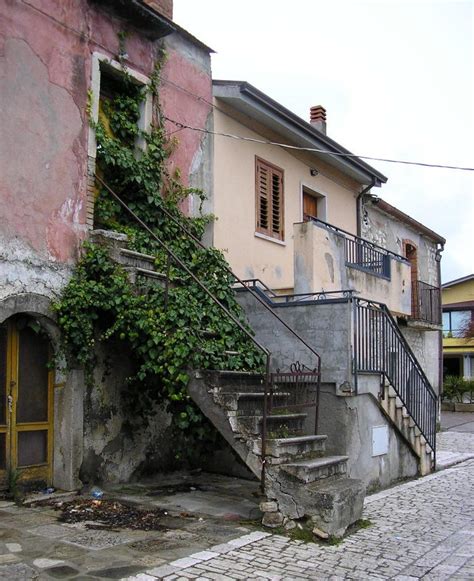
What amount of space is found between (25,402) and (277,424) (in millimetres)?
3074

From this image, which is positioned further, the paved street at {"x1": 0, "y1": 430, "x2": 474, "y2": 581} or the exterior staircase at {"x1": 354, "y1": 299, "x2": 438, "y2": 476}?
the exterior staircase at {"x1": 354, "y1": 299, "x2": 438, "y2": 476}

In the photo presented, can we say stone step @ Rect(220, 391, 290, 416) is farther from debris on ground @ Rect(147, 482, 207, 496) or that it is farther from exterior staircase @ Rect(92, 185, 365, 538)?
debris on ground @ Rect(147, 482, 207, 496)

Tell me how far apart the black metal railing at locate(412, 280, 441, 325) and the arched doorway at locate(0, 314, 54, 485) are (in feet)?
44.4

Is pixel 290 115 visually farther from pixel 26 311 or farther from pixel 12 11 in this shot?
pixel 26 311

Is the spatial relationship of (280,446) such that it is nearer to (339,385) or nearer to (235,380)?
(235,380)

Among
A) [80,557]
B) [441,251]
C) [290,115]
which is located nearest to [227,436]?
[80,557]

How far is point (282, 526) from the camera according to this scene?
6.58 m

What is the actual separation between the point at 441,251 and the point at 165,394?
17.2 meters

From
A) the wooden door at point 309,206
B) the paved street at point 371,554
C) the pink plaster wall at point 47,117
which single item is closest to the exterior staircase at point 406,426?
the paved street at point 371,554

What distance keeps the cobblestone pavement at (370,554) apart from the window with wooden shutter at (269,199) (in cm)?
629

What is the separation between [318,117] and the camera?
56.0ft

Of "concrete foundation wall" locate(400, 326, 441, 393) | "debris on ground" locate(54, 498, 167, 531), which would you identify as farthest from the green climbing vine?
"concrete foundation wall" locate(400, 326, 441, 393)

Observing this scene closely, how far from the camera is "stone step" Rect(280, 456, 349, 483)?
263 inches

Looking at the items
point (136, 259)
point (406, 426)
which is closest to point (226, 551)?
point (136, 259)
